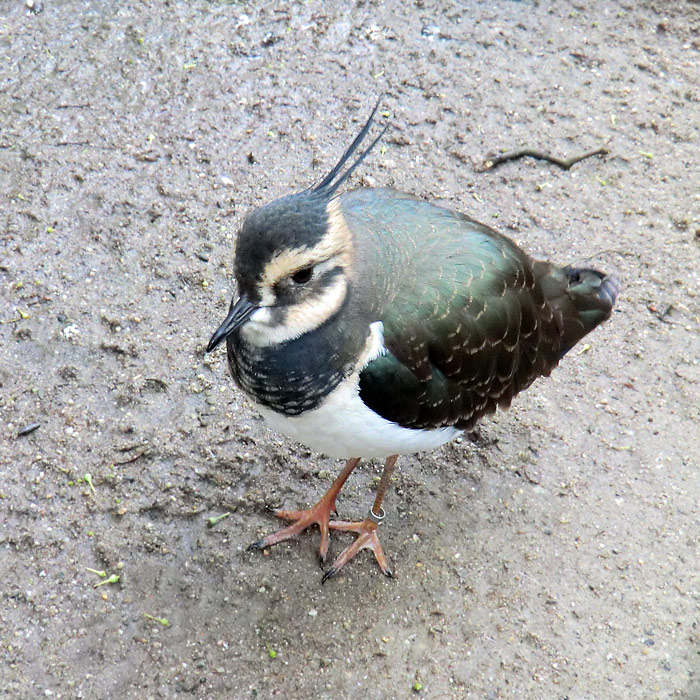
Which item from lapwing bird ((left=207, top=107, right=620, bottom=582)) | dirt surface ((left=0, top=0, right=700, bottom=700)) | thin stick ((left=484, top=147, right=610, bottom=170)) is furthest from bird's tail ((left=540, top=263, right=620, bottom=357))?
thin stick ((left=484, top=147, right=610, bottom=170))

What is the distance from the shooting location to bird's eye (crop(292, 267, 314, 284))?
10.4ft

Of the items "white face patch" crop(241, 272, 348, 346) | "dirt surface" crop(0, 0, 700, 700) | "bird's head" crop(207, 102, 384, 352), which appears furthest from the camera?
"dirt surface" crop(0, 0, 700, 700)

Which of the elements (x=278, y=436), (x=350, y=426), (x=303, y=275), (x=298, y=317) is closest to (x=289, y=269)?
(x=303, y=275)

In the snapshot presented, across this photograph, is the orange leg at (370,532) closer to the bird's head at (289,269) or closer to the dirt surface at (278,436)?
the dirt surface at (278,436)

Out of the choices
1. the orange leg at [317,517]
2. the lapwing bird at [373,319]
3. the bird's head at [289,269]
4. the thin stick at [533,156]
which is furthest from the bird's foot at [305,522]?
the thin stick at [533,156]

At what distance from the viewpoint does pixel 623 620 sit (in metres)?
3.90

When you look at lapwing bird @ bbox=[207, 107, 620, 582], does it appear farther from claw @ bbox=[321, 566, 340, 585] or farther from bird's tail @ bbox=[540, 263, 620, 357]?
claw @ bbox=[321, 566, 340, 585]

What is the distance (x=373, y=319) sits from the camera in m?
3.32

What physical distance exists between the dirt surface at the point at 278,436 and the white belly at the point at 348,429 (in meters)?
0.79

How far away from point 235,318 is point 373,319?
554mm

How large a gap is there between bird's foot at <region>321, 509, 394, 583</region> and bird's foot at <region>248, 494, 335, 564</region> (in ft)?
0.20

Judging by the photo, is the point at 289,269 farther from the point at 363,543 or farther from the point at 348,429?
the point at 363,543

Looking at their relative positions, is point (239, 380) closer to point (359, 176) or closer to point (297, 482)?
point (297, 482)

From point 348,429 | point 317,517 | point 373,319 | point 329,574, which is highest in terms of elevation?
point 373,319
